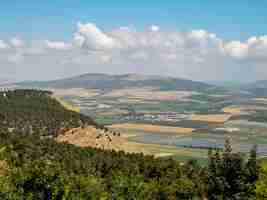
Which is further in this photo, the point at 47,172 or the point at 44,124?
the point at 44,124

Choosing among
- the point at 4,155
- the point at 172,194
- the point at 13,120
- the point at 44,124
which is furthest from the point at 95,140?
the point at 172,194

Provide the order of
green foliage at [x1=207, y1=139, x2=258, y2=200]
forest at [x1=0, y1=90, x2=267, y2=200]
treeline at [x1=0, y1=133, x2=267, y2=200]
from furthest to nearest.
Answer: green foliage at [x1=207, y1=139, x2=258, y2=200] < treeline at [x1=0, y1=133, x2=267, y2=200] < forest at [x1=0, y1=90, x2=267, y2=200]

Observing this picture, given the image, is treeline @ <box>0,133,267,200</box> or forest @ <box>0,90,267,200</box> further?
treeline @ <box>0,133,267,200</box>

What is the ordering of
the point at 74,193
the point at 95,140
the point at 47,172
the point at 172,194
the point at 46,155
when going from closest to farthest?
the point at 74,193 < the point at 47,172 < the point at 172,194 < the point at 46,155 < the point at 95,140

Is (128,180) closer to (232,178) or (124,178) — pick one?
(124,178)

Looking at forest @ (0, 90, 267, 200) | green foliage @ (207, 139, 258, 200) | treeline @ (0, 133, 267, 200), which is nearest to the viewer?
forest @ (0, 90, 267, 200)

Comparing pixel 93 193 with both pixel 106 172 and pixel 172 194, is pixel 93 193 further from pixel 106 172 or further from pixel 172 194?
pixel 106 172

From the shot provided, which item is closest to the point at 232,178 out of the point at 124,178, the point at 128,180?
the point at 128,180

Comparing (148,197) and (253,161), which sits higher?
(253,161)

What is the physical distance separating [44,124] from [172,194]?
11551cm

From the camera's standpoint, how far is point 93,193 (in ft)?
256

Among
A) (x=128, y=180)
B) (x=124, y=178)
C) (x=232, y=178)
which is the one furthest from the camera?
(x=124, y=178)

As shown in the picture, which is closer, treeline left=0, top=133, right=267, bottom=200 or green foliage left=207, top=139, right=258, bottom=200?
→ treeline left=0, top=133, right=267, bottom=200

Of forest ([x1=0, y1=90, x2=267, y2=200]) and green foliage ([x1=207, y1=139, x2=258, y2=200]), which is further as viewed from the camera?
green foliage ([x1=207, y1=139, x2=258, y2=200])
